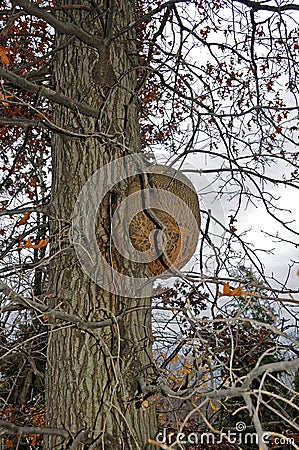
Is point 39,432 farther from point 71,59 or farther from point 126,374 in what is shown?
point 71,59

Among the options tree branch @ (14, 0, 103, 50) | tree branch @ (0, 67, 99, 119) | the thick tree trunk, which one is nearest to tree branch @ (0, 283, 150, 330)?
the thick tree trunk

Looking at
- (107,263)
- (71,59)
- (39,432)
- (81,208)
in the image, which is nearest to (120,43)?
(71,59)

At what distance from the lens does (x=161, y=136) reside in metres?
4.14

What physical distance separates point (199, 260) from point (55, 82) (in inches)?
46.0
